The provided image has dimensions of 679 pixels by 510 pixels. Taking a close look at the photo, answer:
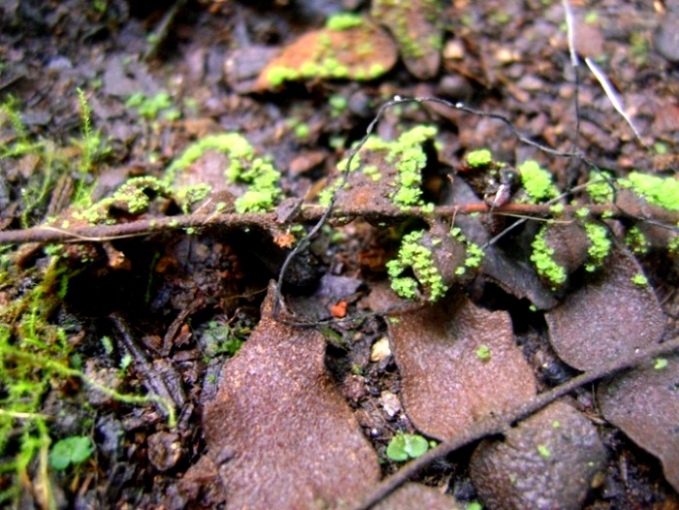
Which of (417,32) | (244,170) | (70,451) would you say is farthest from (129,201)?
(417,32)

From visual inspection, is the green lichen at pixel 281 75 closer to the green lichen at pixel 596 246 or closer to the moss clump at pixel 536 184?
the moss clump at pixel 536 184

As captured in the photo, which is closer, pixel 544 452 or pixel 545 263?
pixel 544 452

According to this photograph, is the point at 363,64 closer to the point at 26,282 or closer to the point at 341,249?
the point at 341,249

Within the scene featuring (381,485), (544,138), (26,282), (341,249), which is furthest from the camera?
(544,138)

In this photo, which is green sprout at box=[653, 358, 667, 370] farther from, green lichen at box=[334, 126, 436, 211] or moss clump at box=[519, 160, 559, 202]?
green lichen at box=[334, 126, 436, 211]

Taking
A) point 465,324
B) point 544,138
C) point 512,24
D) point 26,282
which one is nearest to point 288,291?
point 465,324

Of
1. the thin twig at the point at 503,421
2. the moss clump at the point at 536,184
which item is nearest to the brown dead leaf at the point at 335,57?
the moss clump at the point at 536,184

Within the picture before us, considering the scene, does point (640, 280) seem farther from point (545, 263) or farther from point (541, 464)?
point (541, 464)

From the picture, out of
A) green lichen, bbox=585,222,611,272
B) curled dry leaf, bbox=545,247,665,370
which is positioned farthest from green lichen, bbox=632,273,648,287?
green lichen, bbox=585,222,611,272
